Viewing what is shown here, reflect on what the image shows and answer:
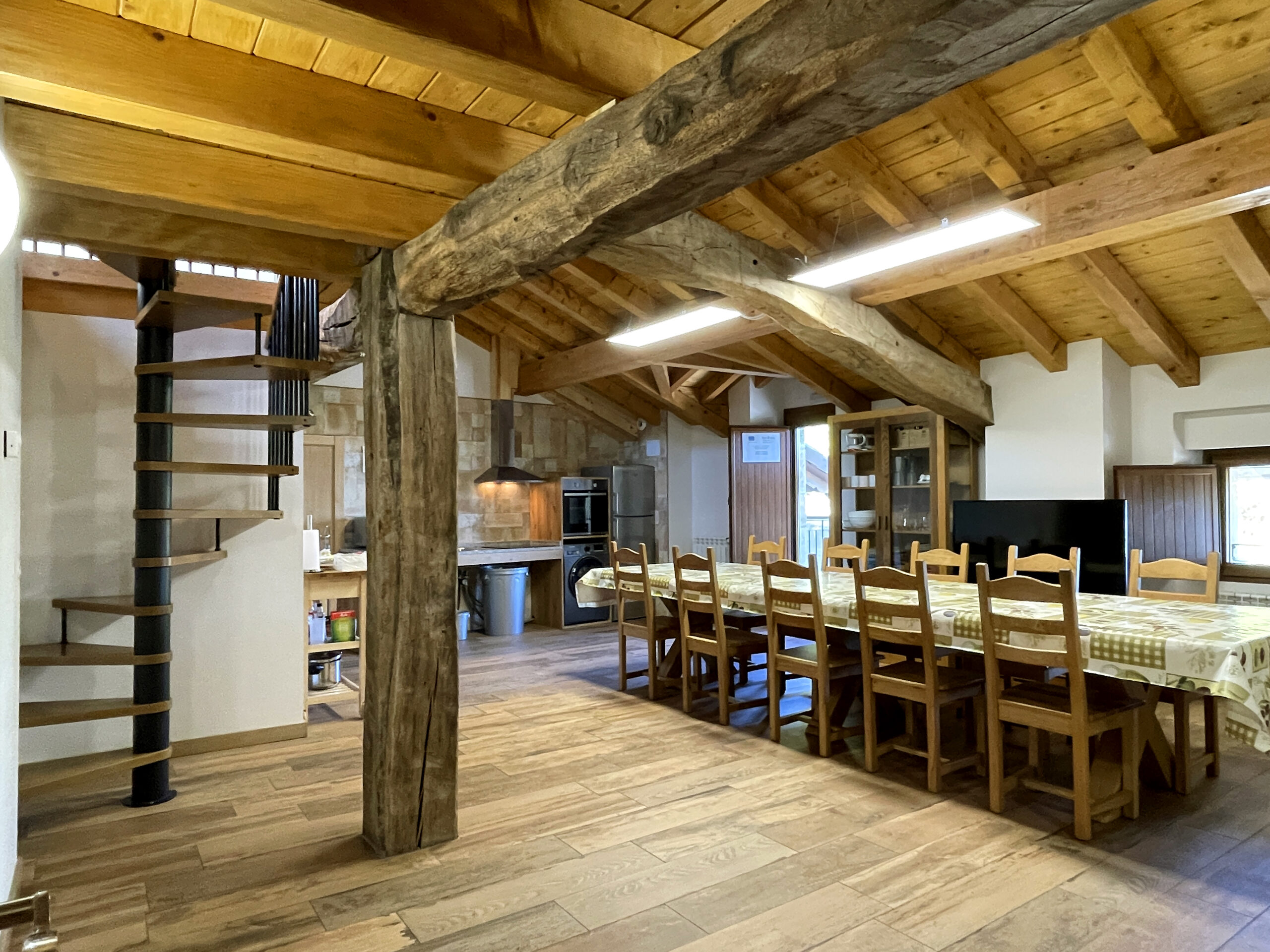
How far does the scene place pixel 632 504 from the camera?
844 cm

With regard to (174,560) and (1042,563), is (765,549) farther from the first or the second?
(174,560)

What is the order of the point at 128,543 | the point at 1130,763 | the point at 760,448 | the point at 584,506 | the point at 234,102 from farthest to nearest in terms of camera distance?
the point at 584,506 → the point at 760,448 → the point at 128,543 → the point at 1130,763 → the point at 234,102

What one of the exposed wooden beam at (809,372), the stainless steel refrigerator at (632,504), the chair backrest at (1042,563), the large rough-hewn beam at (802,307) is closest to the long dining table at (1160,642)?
the chair backrest at (1042,563)

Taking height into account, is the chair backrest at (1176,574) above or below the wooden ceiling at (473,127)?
below

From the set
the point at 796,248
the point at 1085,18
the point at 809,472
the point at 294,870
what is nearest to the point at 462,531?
the point at 809,472

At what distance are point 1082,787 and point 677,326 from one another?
3.49 meters

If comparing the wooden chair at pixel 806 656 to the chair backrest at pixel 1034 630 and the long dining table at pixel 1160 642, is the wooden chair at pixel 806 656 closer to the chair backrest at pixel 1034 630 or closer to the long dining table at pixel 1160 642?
the long dining table at pixel 1160 642

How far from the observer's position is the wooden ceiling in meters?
2.19

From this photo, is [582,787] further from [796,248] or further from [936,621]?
[796,248]

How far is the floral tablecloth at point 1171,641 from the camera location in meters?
2.61

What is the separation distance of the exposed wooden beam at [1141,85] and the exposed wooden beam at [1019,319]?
1482 mm

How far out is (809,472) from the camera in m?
9.26

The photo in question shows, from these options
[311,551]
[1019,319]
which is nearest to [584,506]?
[311,551]

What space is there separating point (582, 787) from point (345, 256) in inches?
98.5
